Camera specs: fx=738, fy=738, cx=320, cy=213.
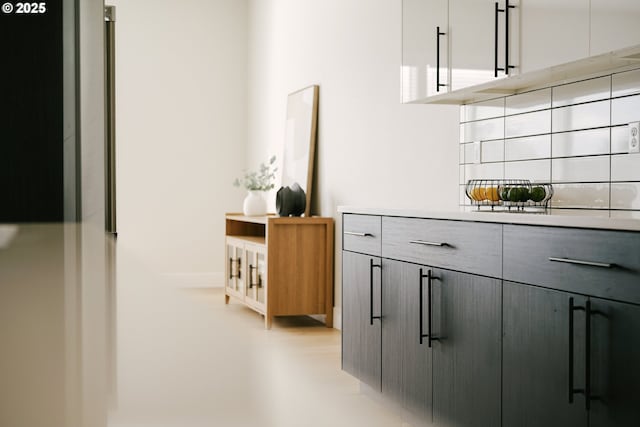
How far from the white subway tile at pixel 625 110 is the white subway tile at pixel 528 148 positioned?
0.28m

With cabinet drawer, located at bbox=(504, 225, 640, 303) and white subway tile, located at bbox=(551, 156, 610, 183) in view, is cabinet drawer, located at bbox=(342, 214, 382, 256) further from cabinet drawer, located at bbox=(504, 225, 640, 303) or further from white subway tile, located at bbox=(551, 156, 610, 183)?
cabinet drawer, located at bbox=(504, 225, 640, 303)

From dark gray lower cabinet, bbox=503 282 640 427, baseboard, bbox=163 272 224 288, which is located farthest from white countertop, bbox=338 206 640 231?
baseboard, bbox=163 272 224 288

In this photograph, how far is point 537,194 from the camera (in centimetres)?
190

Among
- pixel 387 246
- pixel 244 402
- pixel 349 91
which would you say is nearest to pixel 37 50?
pixel 244 402

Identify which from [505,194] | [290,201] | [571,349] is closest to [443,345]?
[505,194]

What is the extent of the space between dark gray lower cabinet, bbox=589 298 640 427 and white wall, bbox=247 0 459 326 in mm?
1393

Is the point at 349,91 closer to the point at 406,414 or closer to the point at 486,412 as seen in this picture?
the point at 406,414

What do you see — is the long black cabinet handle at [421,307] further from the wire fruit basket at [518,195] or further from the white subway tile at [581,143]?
the white subway tile at [581,143]

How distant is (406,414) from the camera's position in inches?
84.9

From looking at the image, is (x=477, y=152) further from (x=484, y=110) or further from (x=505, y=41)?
(x=505, y=41)

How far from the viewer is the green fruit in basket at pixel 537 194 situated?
1896mm

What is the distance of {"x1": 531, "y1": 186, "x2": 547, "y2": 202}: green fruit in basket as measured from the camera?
1.90 meters

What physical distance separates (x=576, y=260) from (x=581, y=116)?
723mm

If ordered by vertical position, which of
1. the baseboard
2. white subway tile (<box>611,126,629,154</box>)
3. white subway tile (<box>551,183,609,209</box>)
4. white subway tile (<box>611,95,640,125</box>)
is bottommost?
the baseboard
